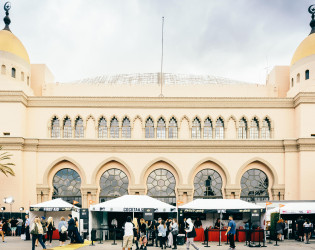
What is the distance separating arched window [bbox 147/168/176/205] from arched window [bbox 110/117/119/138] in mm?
4313

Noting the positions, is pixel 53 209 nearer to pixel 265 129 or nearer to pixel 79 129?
pixel 79 129

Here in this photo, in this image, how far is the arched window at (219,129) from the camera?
38.7 meters

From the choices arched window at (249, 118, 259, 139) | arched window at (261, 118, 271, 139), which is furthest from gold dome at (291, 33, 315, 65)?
arched window at (249, 118, 259, 139)

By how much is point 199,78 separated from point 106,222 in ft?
76.6

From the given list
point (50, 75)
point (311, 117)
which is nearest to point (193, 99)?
point (311, 117)

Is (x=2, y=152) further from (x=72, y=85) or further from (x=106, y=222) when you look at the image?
(x=106, y=222)

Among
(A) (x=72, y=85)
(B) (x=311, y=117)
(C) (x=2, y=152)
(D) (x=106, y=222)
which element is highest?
(A) (x=72, y=85)

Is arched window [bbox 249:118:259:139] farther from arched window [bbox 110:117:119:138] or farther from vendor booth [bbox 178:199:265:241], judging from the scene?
arched window [bbox 110:117:119:138]

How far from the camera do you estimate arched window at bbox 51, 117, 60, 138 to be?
38.6 metres

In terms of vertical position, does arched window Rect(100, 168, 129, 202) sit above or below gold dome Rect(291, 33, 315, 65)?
below

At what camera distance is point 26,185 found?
36.8 m

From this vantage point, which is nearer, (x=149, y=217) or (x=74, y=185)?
(x=149, y=217)

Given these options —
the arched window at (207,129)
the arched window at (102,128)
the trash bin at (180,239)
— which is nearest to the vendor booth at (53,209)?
the trash bin at (180,239)

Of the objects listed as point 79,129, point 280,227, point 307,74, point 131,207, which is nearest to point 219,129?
point 307,74
